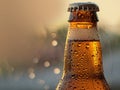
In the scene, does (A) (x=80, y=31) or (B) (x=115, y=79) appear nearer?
(A) (x=80, y=31)

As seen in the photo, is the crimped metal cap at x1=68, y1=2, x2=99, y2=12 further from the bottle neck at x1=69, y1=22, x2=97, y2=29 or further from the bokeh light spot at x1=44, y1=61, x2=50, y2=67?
the bokeh light spot at x1=44, y1=61, x2=50, y2=67

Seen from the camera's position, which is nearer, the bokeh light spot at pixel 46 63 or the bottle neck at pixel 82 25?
the bottle neck at pixel 82 25

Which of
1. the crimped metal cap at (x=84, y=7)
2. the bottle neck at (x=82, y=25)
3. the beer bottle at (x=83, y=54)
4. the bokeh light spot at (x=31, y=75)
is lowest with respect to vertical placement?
the bokeh light spot at (x=31, y=75)

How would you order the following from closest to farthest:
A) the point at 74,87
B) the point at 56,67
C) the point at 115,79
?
the point at 74,87 → the point at 56,67 → the point at 115,79

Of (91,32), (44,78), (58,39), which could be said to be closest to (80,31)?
(91,32)

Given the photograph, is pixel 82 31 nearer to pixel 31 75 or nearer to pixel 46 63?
pixel 46 63

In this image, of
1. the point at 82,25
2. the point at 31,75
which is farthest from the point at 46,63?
the point at 82,25

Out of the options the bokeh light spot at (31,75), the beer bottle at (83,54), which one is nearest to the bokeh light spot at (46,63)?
the bokeh light spot at (31,75)

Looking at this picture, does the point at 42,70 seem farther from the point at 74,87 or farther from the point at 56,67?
the point at 74,87

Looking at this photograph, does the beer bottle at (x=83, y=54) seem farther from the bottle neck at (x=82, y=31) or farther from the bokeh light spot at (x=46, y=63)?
the bokeh light spot at (x=46, y=63)
